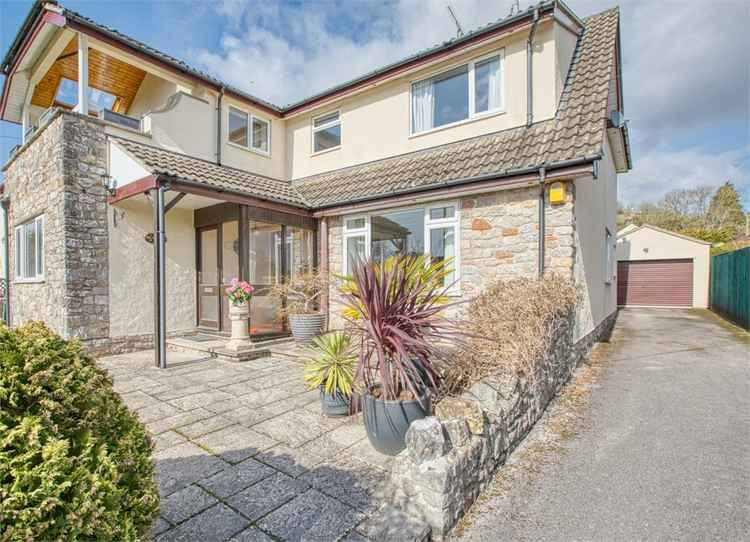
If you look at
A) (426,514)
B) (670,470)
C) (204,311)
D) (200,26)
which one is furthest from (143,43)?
(670,470)

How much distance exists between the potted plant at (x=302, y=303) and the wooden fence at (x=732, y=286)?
13.1 m

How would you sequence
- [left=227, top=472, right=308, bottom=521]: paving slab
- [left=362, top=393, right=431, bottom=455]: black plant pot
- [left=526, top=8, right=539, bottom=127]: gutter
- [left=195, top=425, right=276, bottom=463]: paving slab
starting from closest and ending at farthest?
[left=227, top=472, right=308, bottom=521]: paving slab
[left=362, top=393, right=431, bottom=455]: black plant pot
[left=195, top=425, right=276, bottom=463]: paving slab
[left=526, top=8, right=539, bottom=127]: gutter

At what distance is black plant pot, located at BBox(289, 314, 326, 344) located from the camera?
8094 millimetres

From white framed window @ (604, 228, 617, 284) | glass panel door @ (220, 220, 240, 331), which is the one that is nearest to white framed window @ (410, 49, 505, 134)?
glass panel door @ (220, 220, 240, 331)

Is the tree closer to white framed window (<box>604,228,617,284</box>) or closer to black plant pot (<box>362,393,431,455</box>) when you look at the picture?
white framed window (<box>604,228,617,284</box>)

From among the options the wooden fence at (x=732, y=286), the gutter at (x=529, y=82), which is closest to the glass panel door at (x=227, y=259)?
the gutter at (x=529, y=82)

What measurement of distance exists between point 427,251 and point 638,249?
16.4 meters

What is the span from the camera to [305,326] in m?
8.10

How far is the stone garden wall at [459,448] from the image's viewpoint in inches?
103

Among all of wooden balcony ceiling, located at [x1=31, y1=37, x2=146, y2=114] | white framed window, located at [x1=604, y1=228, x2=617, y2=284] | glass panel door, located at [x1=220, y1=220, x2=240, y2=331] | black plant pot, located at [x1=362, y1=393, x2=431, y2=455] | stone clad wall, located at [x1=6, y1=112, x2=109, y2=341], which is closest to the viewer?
black plant pot, located at [x1=362, y1=393, x2=431, y2=455]

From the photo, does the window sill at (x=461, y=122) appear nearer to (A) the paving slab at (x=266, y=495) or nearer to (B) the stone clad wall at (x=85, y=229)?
(B) the stone clad wall at (x=85, y=229)

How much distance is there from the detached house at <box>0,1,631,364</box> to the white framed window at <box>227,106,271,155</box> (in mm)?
84

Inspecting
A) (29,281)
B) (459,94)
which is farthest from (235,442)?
(29,281)

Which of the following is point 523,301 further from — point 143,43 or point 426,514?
point 143,43
